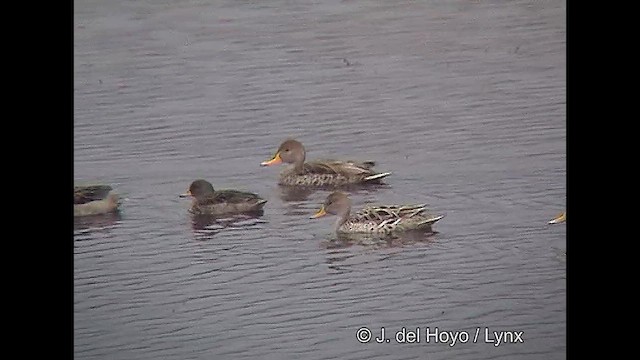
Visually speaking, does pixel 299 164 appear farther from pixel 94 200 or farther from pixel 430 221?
pixel 94 200

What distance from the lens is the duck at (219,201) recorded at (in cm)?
344

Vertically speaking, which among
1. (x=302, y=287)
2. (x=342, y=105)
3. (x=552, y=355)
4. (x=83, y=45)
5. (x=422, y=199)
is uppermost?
(x=83, y=45)


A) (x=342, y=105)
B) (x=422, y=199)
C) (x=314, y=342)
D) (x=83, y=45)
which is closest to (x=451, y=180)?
(x=422, y=199)

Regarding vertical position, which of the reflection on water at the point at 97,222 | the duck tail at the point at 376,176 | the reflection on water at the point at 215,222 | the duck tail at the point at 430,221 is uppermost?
the duck tail at the point at 376,176

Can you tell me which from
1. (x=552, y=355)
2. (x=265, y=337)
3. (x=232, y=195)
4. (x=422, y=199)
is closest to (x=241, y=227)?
(x=232, y=195)

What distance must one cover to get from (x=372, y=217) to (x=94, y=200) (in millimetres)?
830

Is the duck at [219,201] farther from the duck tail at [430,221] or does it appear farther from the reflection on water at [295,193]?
the duck tail at [430,221]

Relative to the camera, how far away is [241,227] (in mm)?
3441

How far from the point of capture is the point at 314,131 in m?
3.48

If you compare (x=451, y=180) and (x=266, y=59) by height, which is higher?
(x=266, y=59)

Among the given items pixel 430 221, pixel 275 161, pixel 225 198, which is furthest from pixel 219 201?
pixel 430 221

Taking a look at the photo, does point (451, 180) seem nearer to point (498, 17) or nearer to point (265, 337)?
point (498, 17)

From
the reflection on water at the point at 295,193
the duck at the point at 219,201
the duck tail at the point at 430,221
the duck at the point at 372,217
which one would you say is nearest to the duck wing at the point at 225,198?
the duck at the point at 219,201

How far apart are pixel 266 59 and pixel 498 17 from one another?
2.34ft
